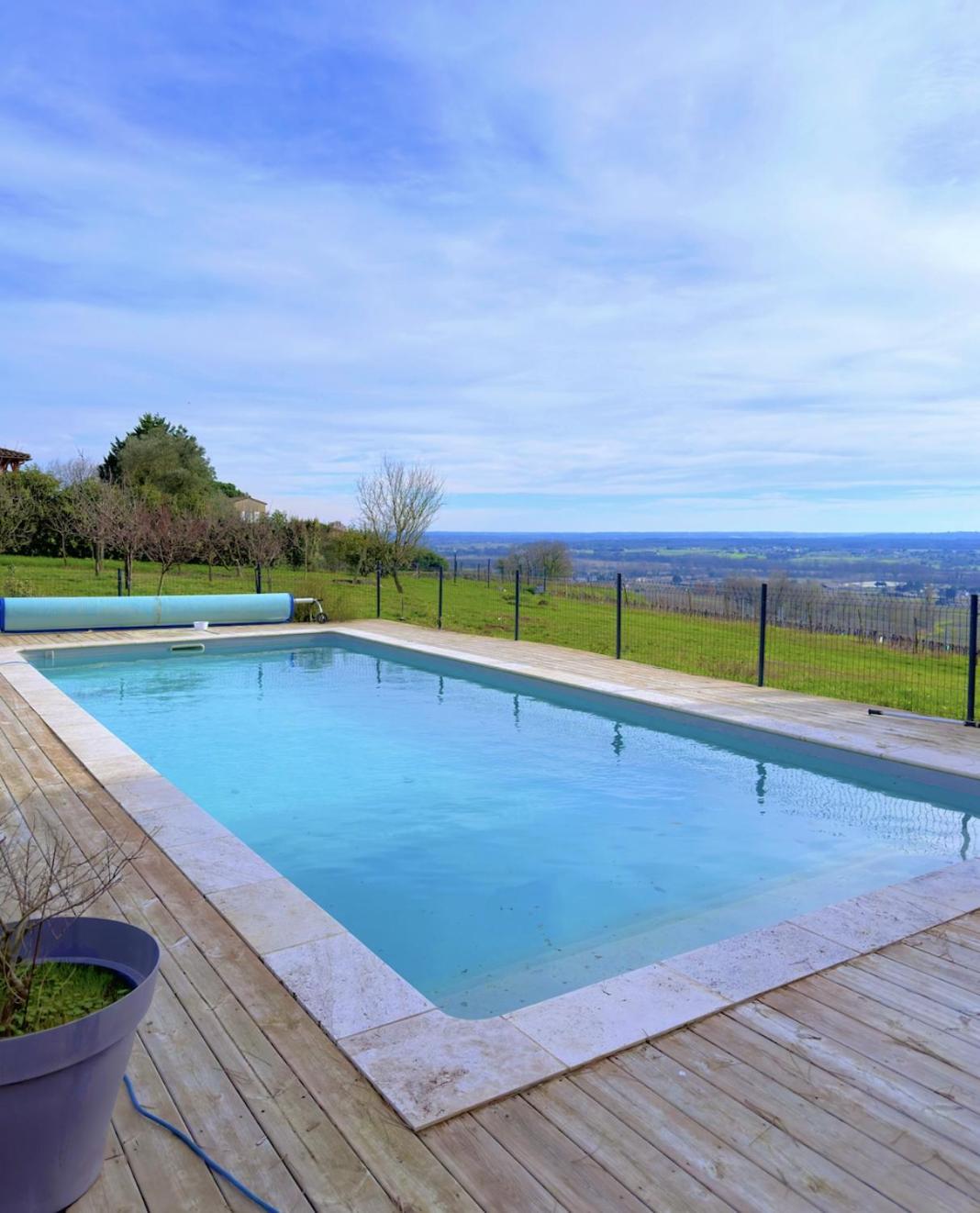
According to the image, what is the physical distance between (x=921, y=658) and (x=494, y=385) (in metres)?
13.0

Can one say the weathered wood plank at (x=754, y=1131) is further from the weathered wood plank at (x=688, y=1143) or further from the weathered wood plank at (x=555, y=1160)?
the weathered wood plank at (x=555, y=1160)

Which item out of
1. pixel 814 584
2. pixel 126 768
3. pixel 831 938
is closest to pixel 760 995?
pixel 831 938

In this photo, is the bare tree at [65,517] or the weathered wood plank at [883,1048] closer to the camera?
the weathered wood plank at [883,1048]

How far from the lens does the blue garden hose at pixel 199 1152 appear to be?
163cm

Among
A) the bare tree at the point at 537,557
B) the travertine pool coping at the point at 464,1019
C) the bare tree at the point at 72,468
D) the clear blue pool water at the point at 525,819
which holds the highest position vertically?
the bare tree at the point at 72,468

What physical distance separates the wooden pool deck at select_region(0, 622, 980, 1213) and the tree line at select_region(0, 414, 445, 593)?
14739mm

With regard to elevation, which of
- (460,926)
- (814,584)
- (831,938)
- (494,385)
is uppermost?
(494,385)

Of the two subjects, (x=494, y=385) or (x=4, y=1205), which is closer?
(x=4, y=1205)

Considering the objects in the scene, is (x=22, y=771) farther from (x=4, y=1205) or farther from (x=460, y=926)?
(x=4, y=1205)

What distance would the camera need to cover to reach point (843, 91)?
8.52 m

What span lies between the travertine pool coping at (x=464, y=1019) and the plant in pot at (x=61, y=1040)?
67cm

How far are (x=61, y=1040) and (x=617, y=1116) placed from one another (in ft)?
3.86

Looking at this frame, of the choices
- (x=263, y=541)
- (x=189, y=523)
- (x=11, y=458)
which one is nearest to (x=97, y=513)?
(x=189, y=523)

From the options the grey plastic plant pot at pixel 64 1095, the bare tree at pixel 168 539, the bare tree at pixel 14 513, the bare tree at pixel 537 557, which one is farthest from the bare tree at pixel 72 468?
the grey plastic plant pot at pixel 64 1095
